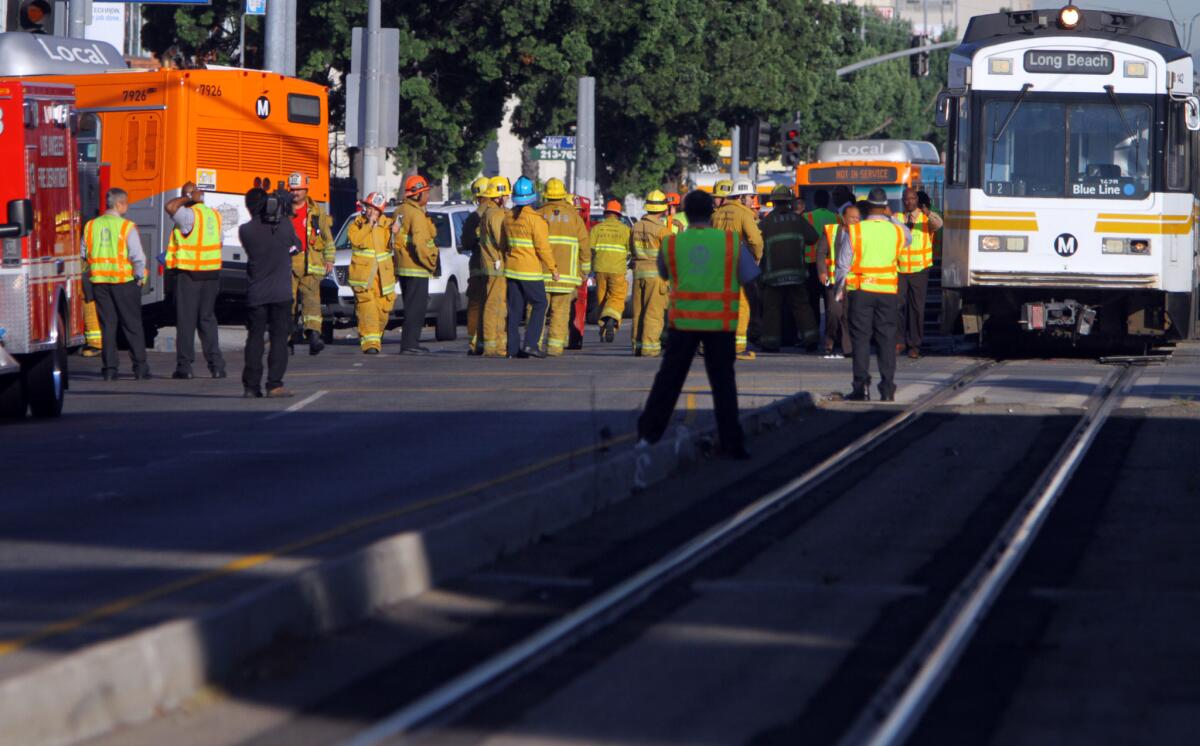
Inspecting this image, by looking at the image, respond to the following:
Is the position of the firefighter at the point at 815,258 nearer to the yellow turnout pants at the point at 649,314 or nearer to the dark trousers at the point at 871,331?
the yellow turnout pants at the point at 649,314

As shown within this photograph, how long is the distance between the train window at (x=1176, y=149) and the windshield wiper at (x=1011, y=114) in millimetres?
1559

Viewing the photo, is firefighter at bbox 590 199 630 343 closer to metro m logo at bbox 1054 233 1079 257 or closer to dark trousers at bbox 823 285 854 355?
dark trousers at bbox 823 285 854 355

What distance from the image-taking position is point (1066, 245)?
22734 millimetres

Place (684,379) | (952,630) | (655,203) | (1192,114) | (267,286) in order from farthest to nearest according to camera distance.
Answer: (655,203)
(1192,114)
(267,286)
(684,379)
(952,630)

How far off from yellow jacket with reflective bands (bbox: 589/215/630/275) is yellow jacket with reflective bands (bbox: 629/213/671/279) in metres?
0.94

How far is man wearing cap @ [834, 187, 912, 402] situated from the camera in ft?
56.1

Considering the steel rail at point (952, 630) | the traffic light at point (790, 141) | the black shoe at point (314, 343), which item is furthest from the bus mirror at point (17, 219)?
the traffic light at point (790, 141)

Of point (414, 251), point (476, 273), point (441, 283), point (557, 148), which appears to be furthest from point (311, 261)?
point (557, 148)

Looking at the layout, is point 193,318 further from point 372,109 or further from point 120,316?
point 372,109

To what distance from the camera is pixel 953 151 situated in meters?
23.2

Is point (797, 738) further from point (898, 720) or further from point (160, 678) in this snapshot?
point (160, 678)

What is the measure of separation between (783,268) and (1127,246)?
3.87m

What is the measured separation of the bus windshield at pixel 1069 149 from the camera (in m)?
22.7

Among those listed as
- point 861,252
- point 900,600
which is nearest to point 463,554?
point 900,600
